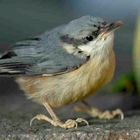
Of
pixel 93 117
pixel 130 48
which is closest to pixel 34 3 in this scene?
pixel 130 48

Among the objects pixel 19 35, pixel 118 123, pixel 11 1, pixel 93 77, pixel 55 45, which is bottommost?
pixel 118 123

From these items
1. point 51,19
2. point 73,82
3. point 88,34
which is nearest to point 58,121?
point 73,82

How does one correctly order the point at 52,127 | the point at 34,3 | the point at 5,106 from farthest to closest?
the point at 34,3 → the point at 5,106 → the point at 52,127

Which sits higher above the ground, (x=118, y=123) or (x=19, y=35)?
(x=19, y=35)

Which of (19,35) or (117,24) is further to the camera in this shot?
(19,35)

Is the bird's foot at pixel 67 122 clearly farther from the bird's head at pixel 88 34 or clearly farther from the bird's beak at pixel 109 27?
the bird's beak at pixel 109 27

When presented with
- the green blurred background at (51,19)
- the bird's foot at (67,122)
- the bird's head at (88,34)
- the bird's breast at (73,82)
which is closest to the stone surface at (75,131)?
the bird's foot at (67,122)

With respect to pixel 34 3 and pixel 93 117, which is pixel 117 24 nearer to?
pixel 93 117
